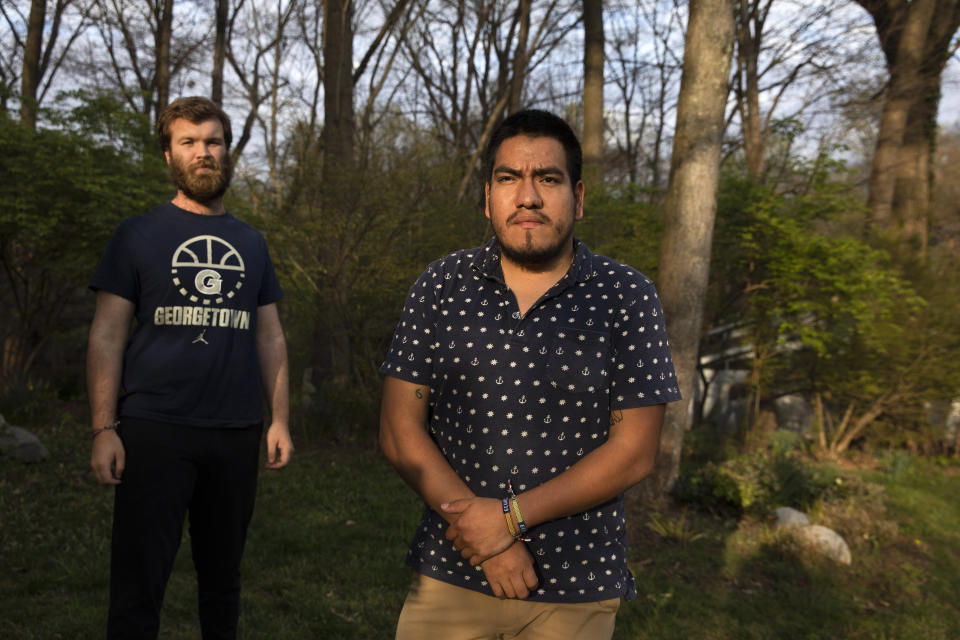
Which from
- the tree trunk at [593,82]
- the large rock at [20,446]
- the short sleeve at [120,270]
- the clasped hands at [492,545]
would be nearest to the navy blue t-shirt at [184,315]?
the short sleeve at [120,270]

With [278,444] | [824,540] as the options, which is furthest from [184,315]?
[824,540]

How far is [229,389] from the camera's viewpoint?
2.51 m

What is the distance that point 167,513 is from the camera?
2363mm

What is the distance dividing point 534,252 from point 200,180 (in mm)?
1437

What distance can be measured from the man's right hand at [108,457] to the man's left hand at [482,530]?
4.28 ft

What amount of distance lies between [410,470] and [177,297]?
1.21 m

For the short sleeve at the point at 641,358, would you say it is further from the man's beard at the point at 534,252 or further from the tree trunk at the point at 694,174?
the tree trunk at the point at 694,174

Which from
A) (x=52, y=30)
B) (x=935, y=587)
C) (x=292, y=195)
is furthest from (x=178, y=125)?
(x=52, y=30)

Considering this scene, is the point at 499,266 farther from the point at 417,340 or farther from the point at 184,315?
the point at 184,315

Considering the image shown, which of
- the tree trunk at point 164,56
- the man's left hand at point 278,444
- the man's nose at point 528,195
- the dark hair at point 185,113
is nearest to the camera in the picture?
the man's nose at point 528,195

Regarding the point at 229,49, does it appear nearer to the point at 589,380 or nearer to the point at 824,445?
the point at 824,445

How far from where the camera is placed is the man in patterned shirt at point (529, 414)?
166 cm

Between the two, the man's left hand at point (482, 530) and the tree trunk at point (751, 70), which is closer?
the man's left hand at point (482, 530)

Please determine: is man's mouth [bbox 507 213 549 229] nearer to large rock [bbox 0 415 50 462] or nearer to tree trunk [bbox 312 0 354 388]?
tree trunk [bbox 312 0 354 388]
